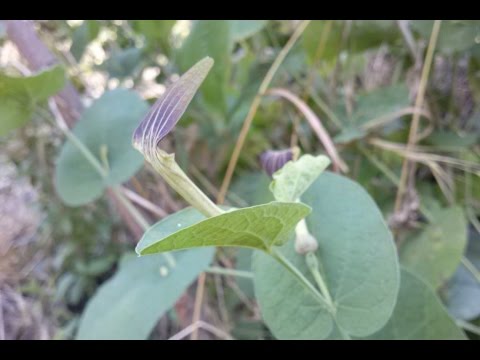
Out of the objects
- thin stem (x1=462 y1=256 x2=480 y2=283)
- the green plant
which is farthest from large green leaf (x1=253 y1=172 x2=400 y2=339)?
thin stem (x1=462 y1=256 x2=480 y2=283)

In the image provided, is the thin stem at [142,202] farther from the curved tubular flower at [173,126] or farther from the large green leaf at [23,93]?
the curved tubular flower at [173,126]

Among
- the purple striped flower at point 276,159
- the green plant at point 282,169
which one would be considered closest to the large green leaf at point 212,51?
the green plant at point 282,169

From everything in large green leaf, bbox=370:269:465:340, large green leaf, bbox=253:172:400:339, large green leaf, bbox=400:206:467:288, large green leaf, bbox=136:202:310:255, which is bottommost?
large green leaf, bbox=400:206:467:288

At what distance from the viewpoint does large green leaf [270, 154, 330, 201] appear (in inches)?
9.5

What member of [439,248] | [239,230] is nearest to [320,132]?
[439,248]

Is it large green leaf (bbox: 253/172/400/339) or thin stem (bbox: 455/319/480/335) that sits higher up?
large green leaf (bbox: 253/172/400/339)

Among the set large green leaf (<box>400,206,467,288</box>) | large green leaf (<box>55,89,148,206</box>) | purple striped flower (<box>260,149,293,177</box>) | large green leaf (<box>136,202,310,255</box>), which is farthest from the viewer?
large green leaf (<box>55,89,148,206</box>)

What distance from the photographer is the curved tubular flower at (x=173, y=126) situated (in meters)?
0.18

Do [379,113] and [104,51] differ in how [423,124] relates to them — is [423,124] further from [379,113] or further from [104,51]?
[104,51]

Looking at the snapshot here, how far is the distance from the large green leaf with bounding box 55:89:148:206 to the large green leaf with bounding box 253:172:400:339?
0.85ft

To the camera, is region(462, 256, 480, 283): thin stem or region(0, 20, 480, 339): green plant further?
region(462, 256, 480, 283): thin stem

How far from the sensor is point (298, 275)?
0.24 metres

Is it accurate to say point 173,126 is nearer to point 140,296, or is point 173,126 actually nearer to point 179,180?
point 179,180

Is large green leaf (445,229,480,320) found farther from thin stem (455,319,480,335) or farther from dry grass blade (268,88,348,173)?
dry grass blade (268,88,348,173)
